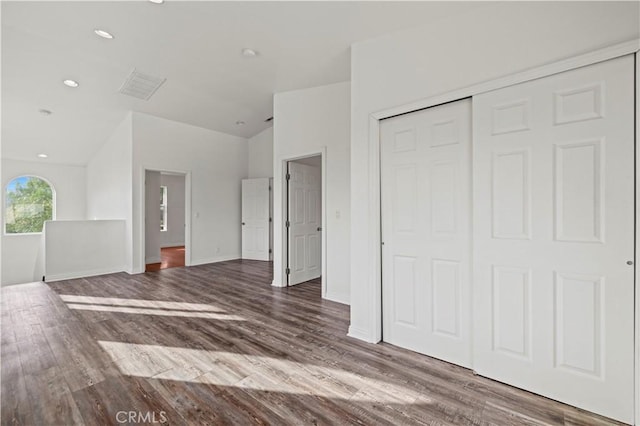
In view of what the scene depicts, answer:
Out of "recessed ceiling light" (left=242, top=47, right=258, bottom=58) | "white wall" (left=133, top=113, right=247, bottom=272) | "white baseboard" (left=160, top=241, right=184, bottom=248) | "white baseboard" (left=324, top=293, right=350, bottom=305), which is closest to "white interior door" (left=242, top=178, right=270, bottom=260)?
"white wall" (left=133, top=113, right=247, bottom=272)

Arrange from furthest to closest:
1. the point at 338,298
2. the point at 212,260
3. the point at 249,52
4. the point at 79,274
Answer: the point at 212,260
the point at 79,274
the point at 338,298
the point at 249,52

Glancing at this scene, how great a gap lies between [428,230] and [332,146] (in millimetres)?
2111

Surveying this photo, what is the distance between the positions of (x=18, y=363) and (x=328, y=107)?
4.21m

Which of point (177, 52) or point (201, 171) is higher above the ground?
point (177, 52)

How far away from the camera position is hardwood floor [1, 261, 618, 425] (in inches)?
68.7

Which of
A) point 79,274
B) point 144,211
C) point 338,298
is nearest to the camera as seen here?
point 338,298

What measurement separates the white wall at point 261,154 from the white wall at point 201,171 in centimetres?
22

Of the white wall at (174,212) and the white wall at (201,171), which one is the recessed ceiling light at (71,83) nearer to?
the white wall at (201,171)

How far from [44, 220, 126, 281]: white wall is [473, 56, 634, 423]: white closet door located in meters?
6.55

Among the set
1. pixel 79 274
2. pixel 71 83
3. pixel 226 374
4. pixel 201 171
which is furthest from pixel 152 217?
pixel 226 374

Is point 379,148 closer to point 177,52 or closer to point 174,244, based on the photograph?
point 177,52

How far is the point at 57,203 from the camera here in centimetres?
802

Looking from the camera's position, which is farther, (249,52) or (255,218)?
(255,218)

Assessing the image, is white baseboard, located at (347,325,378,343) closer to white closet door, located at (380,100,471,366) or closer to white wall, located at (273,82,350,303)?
white closet door, located at (380,100,471,366)
